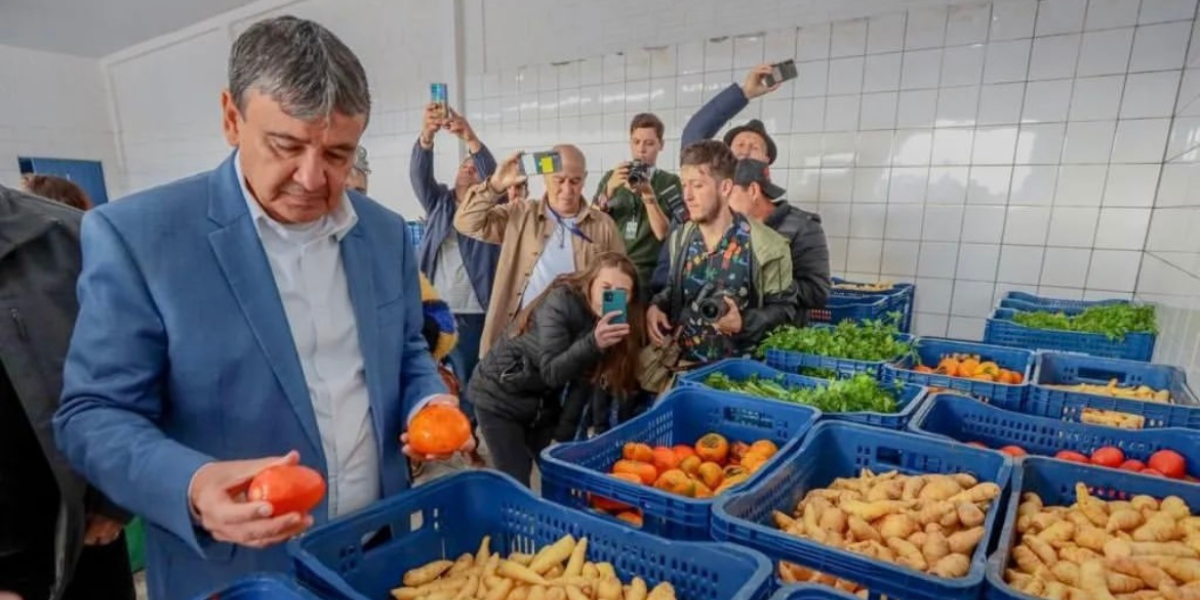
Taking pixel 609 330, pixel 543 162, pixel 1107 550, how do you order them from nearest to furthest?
pixel 1107 550, pixel 609 330, pixel 543 162

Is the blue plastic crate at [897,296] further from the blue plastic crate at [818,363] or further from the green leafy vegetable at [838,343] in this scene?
the blue plastic crate at [818,363]

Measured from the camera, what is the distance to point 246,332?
916mm

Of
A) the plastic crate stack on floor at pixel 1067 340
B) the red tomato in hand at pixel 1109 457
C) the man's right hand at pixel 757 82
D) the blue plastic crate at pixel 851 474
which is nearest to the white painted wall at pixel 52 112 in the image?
the man's right hand at pixel 757 82

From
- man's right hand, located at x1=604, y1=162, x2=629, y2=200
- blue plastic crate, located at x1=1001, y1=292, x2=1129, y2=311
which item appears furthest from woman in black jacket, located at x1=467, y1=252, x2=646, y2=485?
blue plastic crate, located at x1=1001, y1=292, x2=1129, y2=311

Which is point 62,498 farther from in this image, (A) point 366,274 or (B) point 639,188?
(B) point 639,188

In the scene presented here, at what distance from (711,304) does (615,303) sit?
0.38m

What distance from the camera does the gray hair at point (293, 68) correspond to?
815mm

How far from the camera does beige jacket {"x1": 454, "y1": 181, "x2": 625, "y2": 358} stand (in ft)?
8.92

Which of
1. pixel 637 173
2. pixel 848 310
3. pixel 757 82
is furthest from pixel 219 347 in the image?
pixel 757 82

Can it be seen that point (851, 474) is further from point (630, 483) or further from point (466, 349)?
point (466, 349)

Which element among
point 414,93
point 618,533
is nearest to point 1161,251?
point 618,533

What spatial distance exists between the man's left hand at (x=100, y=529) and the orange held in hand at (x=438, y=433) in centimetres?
60

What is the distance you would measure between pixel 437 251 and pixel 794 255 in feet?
5.86

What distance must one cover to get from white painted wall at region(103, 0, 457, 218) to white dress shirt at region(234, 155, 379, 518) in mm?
4464
